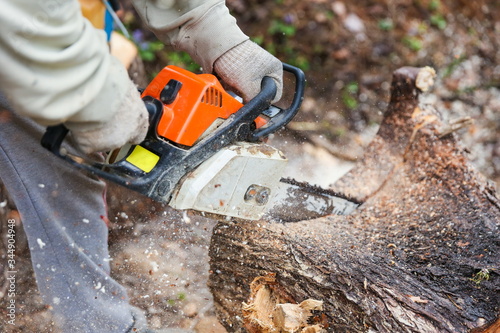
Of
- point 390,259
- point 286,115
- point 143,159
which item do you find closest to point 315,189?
point 390,259

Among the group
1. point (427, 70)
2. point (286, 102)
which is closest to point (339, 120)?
point (427, 70)

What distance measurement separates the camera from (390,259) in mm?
2094

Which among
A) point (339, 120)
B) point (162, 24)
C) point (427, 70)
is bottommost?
point (339, 120)

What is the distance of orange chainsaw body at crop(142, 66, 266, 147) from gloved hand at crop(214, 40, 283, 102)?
0.19 meters

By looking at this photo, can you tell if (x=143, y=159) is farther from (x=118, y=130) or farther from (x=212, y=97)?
(x=212, y=97)

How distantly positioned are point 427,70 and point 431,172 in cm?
66

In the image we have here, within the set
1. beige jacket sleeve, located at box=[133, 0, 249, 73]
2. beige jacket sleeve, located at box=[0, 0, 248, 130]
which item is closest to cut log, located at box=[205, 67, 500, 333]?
beige jacket sleeve, located at box=[133, 0, 249, 73]

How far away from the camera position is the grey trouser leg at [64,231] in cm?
187

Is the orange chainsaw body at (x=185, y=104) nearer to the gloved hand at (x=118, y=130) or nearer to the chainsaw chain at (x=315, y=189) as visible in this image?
the gloved hand at (x=118, y=130)

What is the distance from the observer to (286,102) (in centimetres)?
208

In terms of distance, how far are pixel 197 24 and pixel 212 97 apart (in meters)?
0.40

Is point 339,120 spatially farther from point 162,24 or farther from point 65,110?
point 65,110

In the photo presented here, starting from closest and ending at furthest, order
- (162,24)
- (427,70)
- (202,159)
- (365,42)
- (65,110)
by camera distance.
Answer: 1. (65,110)
2. (202,159)
3. (162,24)
4. (427,70)
5. (365,42)

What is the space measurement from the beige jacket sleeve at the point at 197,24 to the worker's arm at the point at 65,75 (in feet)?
1.71
